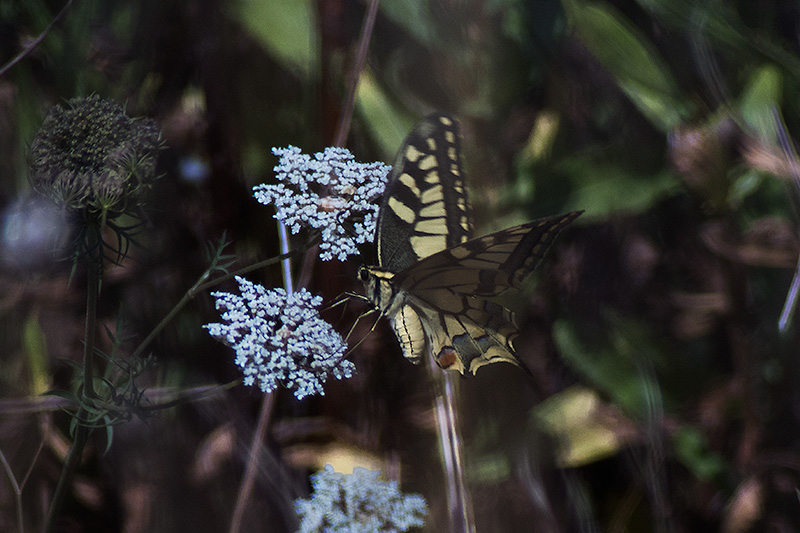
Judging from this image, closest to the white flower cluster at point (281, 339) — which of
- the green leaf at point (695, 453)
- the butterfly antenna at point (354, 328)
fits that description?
the butterfly antenna at point (354, 328)

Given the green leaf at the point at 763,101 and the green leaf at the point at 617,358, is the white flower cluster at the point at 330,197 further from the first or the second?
the green leaf at the point at 763,101

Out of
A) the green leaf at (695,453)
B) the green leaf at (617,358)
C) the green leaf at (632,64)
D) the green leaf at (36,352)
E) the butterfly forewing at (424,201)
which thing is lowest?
the green leaf at (695,453)

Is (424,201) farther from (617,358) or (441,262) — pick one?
(617,358)

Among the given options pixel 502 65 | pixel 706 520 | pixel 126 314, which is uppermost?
pixel 502 65

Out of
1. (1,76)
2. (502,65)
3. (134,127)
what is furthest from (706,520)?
(1,76)

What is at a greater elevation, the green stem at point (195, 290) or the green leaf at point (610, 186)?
the green leaf at point (610, 186)

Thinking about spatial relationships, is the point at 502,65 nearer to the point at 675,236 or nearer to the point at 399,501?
the point at 675,236

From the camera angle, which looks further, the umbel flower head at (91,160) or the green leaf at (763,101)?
the green leaf at (763,101)
